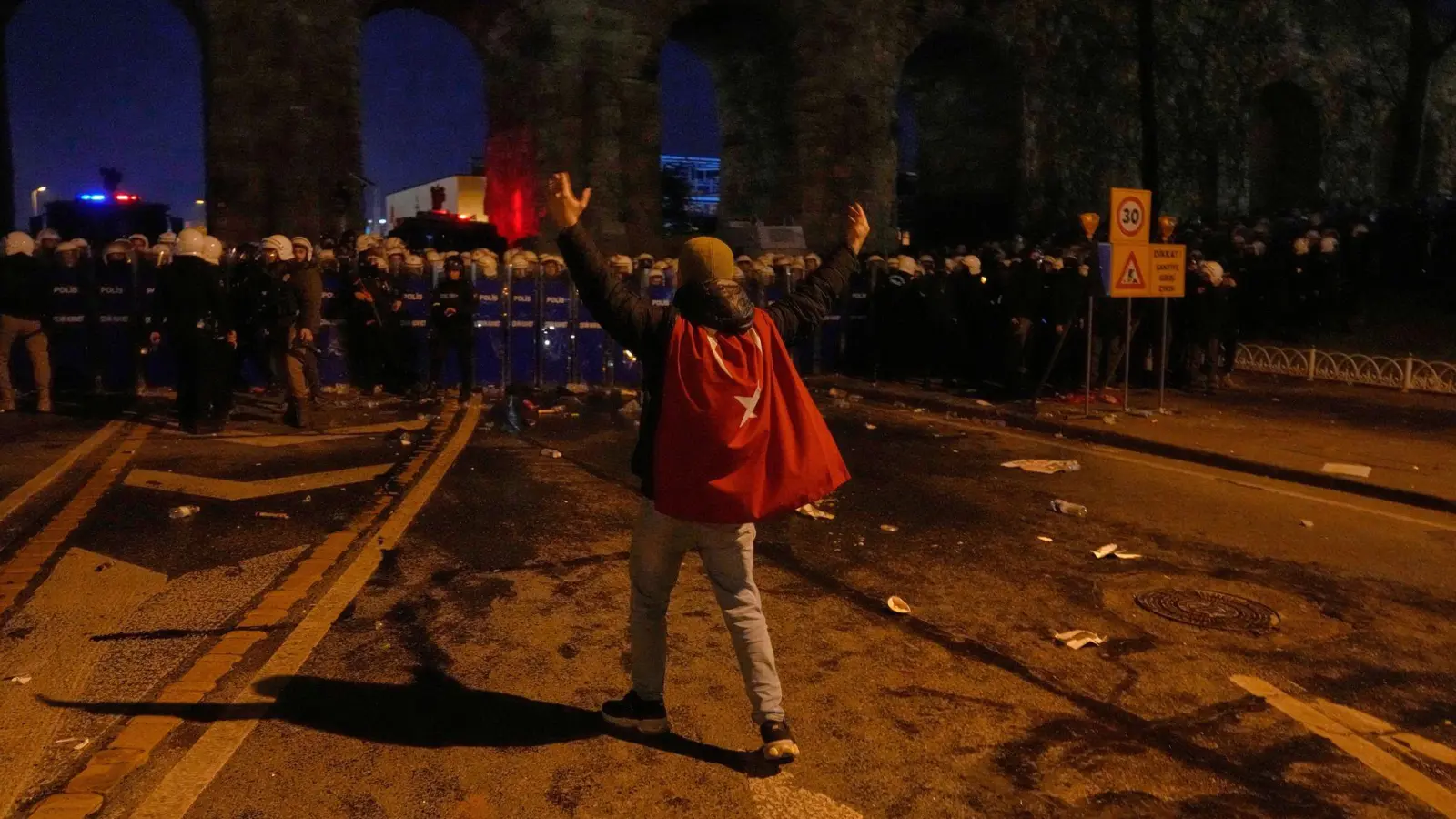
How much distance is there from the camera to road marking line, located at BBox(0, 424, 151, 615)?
20.2 ft

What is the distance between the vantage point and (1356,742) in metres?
4.38

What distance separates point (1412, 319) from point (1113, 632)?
18.1 m

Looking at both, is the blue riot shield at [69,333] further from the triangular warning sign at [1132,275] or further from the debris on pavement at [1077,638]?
the debris on pavement at [1077,638]

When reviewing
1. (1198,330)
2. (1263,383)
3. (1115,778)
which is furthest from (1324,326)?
(1115,778)

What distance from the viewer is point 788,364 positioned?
3.96m

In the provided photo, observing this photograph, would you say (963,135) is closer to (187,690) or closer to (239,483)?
(239,483)

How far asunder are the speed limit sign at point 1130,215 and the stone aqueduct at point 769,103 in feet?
42.8

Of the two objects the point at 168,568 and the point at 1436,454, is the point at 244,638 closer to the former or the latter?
the point at 168,568

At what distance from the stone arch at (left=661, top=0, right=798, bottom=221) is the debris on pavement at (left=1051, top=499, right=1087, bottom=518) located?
17.7 metres

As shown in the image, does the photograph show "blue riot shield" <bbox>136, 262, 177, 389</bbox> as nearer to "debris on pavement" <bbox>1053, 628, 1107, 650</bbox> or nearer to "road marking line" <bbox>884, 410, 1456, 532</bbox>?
"road marking line" <bbox>884, 410, 1456, 532</bbox>

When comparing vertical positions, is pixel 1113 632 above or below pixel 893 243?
below

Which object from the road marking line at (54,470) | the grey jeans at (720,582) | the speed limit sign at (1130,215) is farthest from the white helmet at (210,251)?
the speed limit sign at (1130,215)

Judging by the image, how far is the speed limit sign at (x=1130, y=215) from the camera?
494 inches

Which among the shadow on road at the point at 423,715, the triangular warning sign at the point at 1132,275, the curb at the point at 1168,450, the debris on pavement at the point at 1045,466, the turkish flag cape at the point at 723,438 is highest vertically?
the triangular warning sign at the point at 1132,275
